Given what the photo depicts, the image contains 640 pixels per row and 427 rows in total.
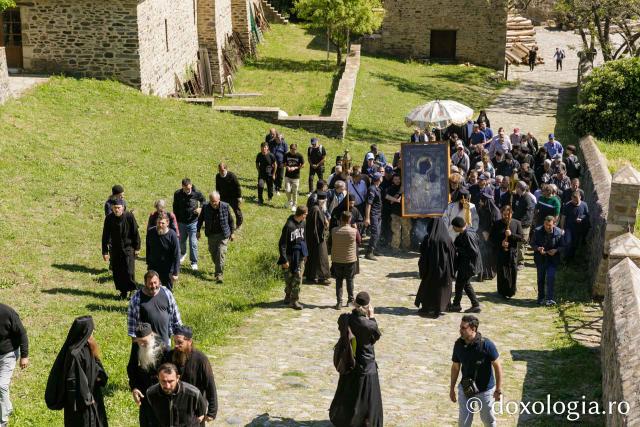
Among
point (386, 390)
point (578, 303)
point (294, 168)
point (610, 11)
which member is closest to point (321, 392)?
point (386, 390)

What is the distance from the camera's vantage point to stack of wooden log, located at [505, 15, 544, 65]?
41.4 m

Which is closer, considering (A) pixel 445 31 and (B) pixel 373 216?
(B) pixel 373 216

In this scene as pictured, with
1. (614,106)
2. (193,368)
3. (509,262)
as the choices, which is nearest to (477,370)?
(193,368)

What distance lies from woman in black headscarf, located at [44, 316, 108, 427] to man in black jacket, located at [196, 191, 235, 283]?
20.4 feet

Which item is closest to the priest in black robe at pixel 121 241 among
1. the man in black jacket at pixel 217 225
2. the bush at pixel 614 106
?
the man in black jacket at pixel 217 225

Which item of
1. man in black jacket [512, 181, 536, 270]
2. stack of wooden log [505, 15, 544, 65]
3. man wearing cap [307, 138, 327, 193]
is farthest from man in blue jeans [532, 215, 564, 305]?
stack of wooden log [505, 15, 544, 65]

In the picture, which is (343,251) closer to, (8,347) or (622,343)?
(622,343)

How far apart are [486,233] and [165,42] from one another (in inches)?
608

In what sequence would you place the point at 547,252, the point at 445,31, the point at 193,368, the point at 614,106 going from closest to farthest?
the point at 193,368, the point at 547,252, the point at 614,106, the point at 445,31

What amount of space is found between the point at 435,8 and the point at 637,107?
1634 cm

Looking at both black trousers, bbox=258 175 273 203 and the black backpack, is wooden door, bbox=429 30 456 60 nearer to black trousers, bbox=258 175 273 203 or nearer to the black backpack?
black trousers, bbox=258 175 273 203

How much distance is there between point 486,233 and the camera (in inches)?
620

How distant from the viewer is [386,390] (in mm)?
10867

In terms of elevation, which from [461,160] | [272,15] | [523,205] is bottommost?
[523,205]
